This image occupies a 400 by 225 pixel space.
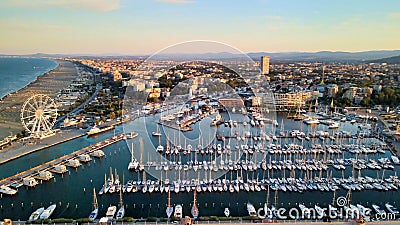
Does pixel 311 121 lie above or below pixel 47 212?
above

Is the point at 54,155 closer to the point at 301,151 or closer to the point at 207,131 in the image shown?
the point at 207,131

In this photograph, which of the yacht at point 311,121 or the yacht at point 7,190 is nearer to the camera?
the yacht at point 7,190

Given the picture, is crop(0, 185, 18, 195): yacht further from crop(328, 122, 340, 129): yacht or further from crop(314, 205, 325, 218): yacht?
crop(328, 122, 340, 129): yacht

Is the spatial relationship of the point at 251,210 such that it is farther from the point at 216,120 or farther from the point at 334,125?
the point at 334,125

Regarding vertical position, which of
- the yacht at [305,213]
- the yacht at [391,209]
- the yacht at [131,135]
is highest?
the yacht at [131,135]

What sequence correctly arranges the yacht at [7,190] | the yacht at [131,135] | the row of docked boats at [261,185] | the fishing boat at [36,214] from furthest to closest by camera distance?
the yacht at [131,135] < the row of docked boats at [261,185] < the yacht at [7,190] < the fishing boat at [36,214]

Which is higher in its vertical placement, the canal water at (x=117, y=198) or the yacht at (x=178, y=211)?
the yacht at (x=178, y=211)

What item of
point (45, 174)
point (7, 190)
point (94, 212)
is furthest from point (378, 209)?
point (7, 190)

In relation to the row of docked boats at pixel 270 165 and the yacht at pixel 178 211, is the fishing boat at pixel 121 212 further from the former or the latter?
the row of docked boats at pixel 270 165

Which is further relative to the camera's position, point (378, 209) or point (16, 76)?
point (16, 76)

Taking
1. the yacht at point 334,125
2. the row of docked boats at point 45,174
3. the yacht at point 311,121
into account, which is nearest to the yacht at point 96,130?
the row of docked boats at point 45,174

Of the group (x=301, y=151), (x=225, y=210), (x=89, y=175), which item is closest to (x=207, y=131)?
(x=301, y=151)
